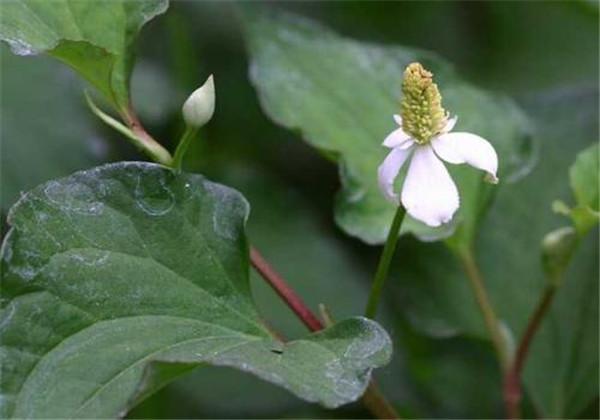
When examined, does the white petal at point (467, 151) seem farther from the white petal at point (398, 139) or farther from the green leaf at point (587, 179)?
the green leaf at point (587, 179)

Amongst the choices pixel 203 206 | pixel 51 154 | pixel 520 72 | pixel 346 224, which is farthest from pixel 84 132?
pixel 520 72

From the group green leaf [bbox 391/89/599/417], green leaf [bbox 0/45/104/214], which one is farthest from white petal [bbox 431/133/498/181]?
green leaf [bbox 0/45/104/214]

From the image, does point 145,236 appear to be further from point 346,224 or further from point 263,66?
point 263,66

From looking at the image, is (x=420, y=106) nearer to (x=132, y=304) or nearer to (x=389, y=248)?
(x=389, y=248)

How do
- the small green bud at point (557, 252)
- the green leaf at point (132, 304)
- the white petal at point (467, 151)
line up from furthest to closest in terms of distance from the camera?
the small green bud at point (557, 252) → the white petal at point (467, 151) → the green leaf at point (132, 304)

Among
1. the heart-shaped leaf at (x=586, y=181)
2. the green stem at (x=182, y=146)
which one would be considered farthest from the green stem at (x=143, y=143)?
the heart-shaped leaf at (x=586, y=181)

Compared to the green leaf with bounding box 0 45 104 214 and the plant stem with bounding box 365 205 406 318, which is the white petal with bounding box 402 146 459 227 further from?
the green leaf with bounding box 0 45 104 214
